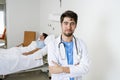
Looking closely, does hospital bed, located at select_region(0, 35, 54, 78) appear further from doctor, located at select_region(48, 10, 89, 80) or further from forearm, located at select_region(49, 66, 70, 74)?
forearm, located at select_region(49, 66, 70, 74)

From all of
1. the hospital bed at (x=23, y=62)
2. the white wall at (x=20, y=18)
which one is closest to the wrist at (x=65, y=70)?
the hospital bed at (x=23, y=62)

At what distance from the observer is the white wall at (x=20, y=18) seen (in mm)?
4969

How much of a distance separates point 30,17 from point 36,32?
52 centimetres

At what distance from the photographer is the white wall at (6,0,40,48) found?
4969 millimetres

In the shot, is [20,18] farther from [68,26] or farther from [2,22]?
[68,26]

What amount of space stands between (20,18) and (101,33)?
3.41m

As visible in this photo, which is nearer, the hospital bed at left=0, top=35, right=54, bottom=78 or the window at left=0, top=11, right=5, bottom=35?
the hospital bed at left=0, top=35, right=54, bottom=78

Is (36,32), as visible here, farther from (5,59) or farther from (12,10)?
(5,59)

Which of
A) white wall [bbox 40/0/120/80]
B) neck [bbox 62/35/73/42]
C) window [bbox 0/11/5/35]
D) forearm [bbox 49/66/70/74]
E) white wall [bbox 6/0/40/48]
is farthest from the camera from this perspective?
white wall [bbox 6/0/40/48]

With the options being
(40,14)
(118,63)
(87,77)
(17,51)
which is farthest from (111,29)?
(40,14)

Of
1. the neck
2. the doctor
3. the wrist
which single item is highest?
the neck

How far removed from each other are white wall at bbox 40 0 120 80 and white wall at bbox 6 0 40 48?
2.50 metres

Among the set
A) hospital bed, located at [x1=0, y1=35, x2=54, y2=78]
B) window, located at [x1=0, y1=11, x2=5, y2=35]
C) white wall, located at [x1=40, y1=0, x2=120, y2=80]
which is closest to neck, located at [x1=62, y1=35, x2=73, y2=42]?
white wall, located at [x1=40, y1=0, x2=120, y2=80]

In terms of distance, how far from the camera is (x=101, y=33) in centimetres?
227
